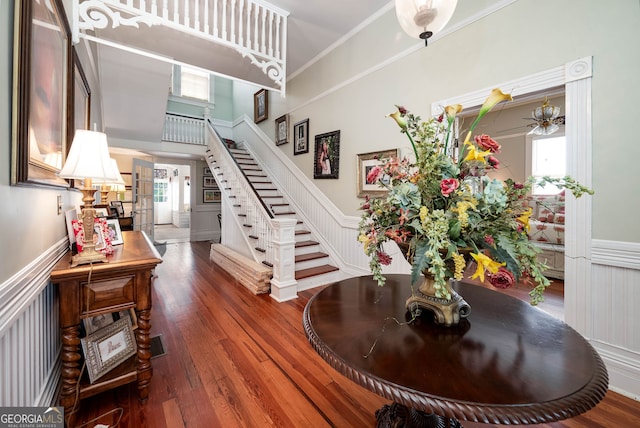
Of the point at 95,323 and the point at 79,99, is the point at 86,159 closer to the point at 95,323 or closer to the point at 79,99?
Result: the point at 95,323

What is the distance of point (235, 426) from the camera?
55.6 inches

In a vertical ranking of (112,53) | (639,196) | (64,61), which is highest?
(112,53)

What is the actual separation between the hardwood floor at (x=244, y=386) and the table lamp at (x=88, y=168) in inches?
35.6

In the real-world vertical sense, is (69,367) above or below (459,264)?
below

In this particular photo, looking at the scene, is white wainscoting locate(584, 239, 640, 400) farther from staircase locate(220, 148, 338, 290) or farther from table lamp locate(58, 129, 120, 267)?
table lamp locate(58, 129, 120, 267)

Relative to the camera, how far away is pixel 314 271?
3.61m

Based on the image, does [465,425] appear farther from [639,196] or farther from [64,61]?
[64,61]

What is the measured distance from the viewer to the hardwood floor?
146 centimetres

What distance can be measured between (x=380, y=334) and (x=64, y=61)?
2398 millimetres

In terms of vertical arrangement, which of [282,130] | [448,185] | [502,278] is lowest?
[502,278]

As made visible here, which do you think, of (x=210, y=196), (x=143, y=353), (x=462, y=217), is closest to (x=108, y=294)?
(x=143, y=353)

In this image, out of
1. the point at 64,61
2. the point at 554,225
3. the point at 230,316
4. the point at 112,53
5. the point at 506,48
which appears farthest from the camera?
the point at 554,225

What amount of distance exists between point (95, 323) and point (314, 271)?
234 centimetres

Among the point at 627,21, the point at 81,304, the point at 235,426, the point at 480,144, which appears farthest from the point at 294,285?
the point at 627,21
